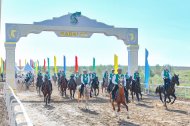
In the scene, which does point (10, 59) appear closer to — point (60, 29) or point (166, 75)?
point (60, 29)

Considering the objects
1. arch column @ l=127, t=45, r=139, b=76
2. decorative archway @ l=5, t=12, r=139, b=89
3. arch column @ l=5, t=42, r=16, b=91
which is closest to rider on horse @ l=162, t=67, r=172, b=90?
decorative archway @ l=5, t=12, r=139, b=89

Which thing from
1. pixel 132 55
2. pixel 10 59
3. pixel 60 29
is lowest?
pixel 10 59

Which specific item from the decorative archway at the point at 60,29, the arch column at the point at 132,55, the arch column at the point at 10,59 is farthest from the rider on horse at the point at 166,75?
the arch column at the point at 10,59

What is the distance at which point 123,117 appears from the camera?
14820 mm

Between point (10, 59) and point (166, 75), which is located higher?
point (10, 59)

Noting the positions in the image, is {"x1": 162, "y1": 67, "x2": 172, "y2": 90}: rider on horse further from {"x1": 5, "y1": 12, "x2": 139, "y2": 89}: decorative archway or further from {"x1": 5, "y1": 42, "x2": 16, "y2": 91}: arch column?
{"x1": 5, "y1": 42, "x2": 16, "y2": 91}: arch column

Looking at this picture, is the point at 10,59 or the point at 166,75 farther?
the point at 10,59

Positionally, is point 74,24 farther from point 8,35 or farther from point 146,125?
point 146,125

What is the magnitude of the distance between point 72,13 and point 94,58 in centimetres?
727

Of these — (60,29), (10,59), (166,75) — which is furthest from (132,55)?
(166,75)

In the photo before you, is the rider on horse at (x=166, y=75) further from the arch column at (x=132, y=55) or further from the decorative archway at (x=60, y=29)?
the arch column at (x=132, y=55)

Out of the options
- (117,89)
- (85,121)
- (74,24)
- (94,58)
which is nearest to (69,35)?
(74,24)

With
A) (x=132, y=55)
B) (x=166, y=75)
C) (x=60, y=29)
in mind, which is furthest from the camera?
(x=132, y=55)

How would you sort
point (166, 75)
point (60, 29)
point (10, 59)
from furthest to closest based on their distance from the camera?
point (60, 29) < point (10, 59) < point (166, 75)
